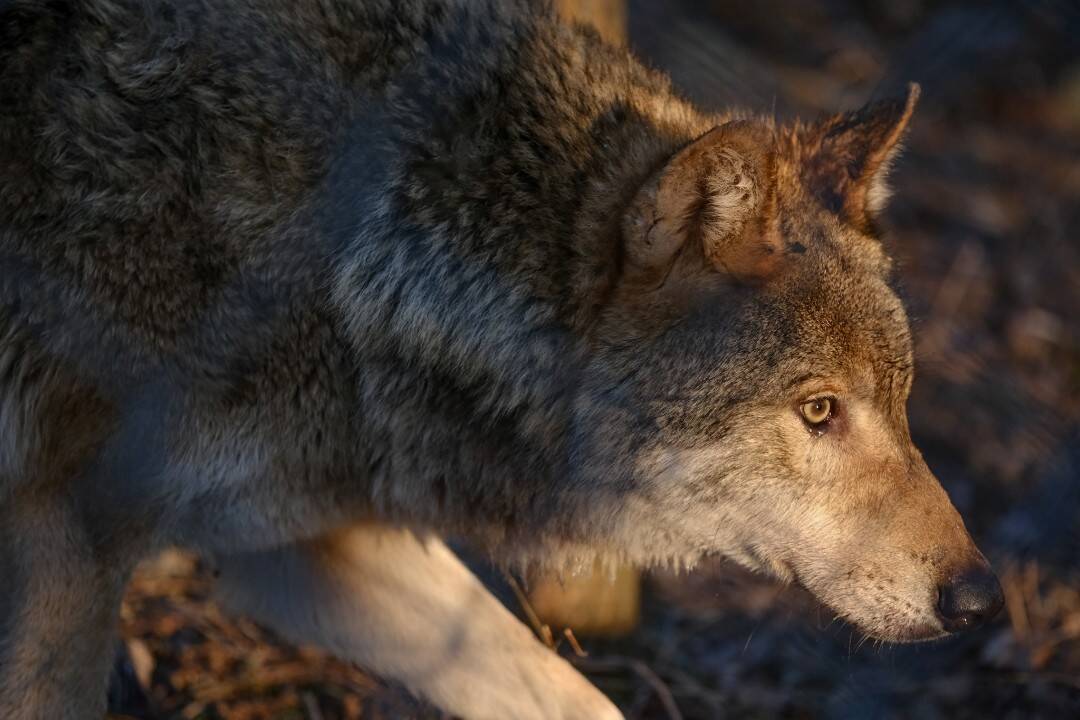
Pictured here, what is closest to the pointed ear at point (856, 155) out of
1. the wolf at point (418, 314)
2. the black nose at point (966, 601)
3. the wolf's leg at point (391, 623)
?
the wolf at point (418, 314)

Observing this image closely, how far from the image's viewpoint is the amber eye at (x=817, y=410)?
270 cm

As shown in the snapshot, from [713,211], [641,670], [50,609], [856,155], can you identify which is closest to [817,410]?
[713,211]

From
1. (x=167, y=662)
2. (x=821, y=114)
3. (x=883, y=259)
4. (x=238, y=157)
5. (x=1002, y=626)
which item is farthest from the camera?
(x=1002, y=626)

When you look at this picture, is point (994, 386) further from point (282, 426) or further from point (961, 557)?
point (282, 426)

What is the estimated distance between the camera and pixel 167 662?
11.7 ft

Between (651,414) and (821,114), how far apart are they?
1112 mm

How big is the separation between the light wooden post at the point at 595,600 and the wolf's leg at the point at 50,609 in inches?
57.1

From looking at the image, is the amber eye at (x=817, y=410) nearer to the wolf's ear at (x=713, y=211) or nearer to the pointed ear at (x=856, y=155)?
the wolf's ear at (x=713, y=211)

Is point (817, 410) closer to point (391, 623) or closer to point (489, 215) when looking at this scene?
point (489, 215)

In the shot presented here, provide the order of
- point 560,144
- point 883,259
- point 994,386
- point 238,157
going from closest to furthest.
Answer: point 238,157
point 560,144
point 883,259
point 994,386

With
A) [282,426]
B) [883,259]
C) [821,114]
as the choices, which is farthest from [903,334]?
[282,426]

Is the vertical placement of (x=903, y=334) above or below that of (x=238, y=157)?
above

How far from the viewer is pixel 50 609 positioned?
8.20 feet

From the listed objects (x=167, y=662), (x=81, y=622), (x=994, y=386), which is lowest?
(x=167, y=662)
